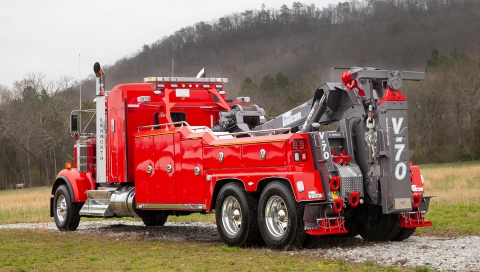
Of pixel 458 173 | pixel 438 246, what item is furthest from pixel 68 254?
pixel 458 173

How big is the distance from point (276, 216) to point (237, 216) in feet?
3.11

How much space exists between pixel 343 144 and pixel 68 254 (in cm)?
475

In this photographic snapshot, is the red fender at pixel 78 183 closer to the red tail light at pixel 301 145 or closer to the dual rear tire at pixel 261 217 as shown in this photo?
the dual rear tire at pixel 261 217

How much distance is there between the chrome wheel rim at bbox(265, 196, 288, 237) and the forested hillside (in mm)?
49477

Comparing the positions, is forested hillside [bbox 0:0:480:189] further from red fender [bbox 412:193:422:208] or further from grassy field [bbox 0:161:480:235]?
red fender [bbox 412:193:422:208]

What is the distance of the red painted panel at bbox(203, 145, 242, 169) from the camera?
12.7 metres

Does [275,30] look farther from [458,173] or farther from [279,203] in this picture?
[279,203]

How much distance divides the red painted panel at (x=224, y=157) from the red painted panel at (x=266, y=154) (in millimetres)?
183

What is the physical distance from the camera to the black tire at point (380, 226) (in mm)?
12617

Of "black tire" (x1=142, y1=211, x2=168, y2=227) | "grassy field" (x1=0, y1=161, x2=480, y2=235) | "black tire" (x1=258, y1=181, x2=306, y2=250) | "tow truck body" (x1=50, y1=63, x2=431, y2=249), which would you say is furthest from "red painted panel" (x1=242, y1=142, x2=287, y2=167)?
"black tire" (x1=142, y1=211, x2=168, y2=227)

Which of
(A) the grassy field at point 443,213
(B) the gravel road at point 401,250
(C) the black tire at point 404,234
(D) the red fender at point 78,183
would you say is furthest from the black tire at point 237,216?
(D) the red fender at point 78,183

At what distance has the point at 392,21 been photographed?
78.1m

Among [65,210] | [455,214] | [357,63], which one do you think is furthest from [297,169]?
[357,63]

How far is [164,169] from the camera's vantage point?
1470 centimetres
